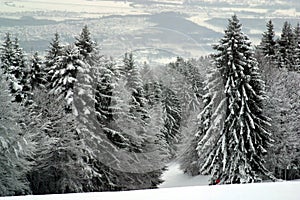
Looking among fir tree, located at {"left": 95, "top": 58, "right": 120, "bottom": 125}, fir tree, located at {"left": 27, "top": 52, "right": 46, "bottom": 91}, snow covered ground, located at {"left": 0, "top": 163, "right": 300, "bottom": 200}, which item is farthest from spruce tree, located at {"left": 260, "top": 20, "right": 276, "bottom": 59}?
snow covered ground, located at {"left": 0, "top": 163, "right": 300, "bottom": 200}

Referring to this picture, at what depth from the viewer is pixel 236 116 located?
19.2 meters

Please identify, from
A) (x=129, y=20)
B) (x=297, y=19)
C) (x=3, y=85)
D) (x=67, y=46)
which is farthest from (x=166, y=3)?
(x=3, y=85)

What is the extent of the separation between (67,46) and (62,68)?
1.57m

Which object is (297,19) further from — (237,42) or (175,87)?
(237,42)

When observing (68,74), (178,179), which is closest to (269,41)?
(178,179)

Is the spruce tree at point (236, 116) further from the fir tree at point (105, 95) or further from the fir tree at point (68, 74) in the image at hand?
the fir tree at point (68, 74)

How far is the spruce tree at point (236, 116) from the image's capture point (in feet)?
62.4

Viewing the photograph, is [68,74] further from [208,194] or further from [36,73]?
[208,194]

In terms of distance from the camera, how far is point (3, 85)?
18.3m

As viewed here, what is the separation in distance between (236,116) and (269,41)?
55.9 feet

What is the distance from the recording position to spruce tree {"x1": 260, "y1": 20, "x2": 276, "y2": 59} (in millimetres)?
33375

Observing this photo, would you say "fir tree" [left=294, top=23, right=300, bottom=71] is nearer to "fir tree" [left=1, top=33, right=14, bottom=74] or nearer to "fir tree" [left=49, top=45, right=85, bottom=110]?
"fir tree" [left=49, top=45, right=85, bottom=110]

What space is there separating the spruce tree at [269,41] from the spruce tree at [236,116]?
1425cm

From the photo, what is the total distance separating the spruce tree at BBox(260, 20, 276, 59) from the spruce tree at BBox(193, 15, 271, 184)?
14251mm
